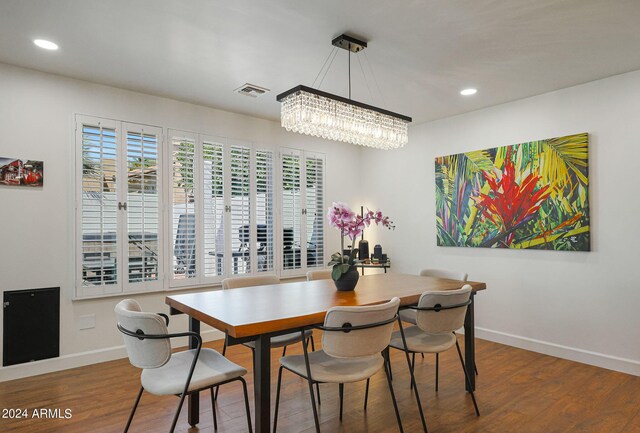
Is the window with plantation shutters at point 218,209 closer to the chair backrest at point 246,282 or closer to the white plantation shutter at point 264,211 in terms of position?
the white plantation shutter at point 264,211

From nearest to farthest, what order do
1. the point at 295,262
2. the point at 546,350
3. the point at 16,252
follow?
the point at 16,252 → the point at 546,350 → the point at 295,262

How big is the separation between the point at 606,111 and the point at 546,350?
2.32 m

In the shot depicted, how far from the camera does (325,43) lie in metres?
2.83

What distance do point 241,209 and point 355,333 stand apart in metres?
2.89

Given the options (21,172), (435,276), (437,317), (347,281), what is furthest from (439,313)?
(21,172)

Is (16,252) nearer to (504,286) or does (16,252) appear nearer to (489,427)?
(489,427)

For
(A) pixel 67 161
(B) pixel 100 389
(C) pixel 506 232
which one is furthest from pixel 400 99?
(B) pixel 100 389

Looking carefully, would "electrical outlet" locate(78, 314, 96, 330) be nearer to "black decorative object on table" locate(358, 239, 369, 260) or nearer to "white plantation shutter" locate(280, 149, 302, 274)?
"white plantation shutter" locate(280, 149, 302, 274)

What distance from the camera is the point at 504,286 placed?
423cm

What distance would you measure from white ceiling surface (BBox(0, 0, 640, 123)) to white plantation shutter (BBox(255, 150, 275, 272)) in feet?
3.36

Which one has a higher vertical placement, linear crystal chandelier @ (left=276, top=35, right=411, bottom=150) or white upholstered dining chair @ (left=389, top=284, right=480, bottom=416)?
linear crystal chandelier @ (left=276, top=35, right=411, bottom=150)

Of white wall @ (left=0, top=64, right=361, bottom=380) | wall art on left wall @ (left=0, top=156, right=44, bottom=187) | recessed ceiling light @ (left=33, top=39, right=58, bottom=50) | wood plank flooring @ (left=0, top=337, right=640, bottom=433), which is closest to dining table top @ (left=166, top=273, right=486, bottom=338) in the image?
wood plank flooring @ (left=0, top=337, right=640, bottom=433)

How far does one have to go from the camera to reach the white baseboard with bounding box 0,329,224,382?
3.21m

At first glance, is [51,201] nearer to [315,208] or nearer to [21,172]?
[21,172]
